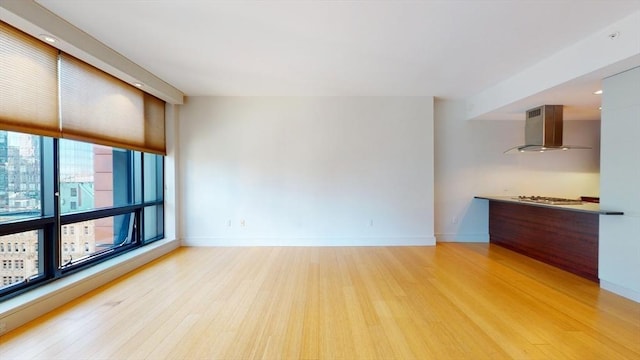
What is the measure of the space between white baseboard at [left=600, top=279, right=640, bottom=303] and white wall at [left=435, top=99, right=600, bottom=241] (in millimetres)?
2284

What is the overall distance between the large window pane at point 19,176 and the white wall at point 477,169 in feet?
19.5

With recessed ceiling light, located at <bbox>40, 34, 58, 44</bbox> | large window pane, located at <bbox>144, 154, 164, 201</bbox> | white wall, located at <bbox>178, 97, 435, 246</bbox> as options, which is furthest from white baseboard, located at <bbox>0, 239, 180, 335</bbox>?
recessed ceiling light, located at <bbox>40, 34, 58, 44</bbox>

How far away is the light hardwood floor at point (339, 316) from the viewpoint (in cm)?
210

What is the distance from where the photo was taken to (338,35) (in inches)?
115

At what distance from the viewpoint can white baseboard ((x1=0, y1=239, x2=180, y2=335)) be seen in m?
2.39

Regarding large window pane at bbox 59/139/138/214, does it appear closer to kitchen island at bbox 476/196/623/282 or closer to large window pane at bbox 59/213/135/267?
large window pane at bbox 59/213/135/267

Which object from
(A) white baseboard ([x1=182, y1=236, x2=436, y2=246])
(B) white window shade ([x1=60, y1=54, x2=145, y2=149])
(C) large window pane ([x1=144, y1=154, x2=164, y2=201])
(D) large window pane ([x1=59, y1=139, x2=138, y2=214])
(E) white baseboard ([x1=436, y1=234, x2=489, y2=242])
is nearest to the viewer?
(B) white window shade ([x1=60, y1=54, x2=145, y2=149])

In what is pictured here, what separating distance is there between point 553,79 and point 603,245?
209cm

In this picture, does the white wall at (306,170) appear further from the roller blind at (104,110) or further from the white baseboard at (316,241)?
the roller blind at (104,110)

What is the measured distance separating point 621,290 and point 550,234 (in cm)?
116

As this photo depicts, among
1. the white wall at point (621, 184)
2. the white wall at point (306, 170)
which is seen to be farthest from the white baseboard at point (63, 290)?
the white wall at point (621, 184)

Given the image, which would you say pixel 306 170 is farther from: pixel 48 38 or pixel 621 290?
pixel 621 290

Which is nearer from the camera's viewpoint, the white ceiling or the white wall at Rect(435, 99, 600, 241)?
the white ceiling

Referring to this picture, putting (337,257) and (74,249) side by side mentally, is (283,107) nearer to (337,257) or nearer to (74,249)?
(337,257)
